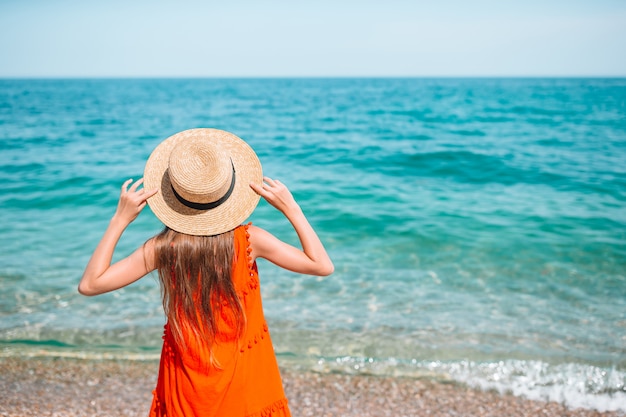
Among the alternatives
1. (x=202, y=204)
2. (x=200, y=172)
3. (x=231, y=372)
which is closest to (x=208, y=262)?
(x=202, y=204)

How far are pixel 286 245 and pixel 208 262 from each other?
31cm

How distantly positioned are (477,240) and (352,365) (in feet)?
15.5

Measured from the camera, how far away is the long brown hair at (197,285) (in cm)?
194

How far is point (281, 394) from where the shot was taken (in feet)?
7.64

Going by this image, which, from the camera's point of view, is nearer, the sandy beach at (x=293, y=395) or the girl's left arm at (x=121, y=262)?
the girl's left arm at (x=121, y=262)

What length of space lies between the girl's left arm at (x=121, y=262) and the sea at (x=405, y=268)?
2371mm

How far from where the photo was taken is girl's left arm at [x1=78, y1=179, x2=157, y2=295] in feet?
6.33

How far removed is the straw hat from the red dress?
198mm

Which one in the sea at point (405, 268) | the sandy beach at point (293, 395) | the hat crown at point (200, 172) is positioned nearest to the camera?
the hat crown at point (200, 172)

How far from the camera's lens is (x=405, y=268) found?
7.49 meters

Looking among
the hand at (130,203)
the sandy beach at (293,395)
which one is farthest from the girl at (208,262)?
the sandy beach at (293,395)

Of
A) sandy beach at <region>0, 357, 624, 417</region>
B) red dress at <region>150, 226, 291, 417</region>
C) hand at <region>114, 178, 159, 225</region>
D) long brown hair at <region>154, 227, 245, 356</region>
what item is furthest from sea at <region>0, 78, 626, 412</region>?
hand at <region>114, 178, 159, 225</region>

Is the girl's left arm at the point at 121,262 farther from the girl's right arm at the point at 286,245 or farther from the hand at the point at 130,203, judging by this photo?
the girl's right arm at the point at 286,245

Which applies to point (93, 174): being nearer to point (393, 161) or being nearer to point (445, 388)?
point (393, 161)
